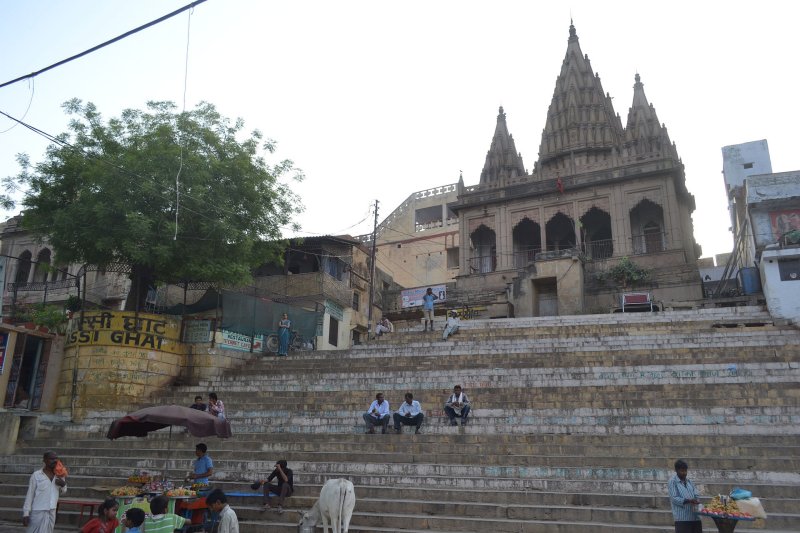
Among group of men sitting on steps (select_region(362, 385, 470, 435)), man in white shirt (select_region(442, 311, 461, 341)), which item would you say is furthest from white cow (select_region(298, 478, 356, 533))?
man in white shirt (select_region(442, 311, 461, 341))

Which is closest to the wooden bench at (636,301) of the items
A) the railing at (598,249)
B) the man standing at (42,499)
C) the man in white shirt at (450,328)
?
the railing at (598,249)

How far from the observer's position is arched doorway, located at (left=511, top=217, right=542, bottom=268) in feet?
104

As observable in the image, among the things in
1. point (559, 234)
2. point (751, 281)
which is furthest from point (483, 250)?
point (751, 281)

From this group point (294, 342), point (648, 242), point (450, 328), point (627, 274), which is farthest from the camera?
point (648, 242)

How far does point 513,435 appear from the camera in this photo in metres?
10.7

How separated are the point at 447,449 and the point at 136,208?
10.2 metres

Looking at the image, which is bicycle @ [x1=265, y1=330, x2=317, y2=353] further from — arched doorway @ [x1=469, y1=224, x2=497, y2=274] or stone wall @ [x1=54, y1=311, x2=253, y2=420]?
arched doorway @ [x1=469, y1=224, x2=497, y2=274]

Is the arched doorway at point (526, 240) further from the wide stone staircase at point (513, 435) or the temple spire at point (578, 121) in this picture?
the wide stone staircase at point (513, 435)

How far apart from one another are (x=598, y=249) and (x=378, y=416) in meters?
21.9

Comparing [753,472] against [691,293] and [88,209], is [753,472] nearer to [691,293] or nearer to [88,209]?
[88,209]

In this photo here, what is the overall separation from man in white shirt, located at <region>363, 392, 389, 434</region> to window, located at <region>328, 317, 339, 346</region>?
672 inches

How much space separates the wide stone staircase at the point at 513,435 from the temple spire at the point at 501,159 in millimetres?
21450

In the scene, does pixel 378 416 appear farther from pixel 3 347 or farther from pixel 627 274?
pixel 627 274

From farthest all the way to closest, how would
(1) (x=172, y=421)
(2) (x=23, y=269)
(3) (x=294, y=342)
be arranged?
(2) (x=23, y=269) < (3) (x=294, y=342) < (1) (x=172, y=421)
